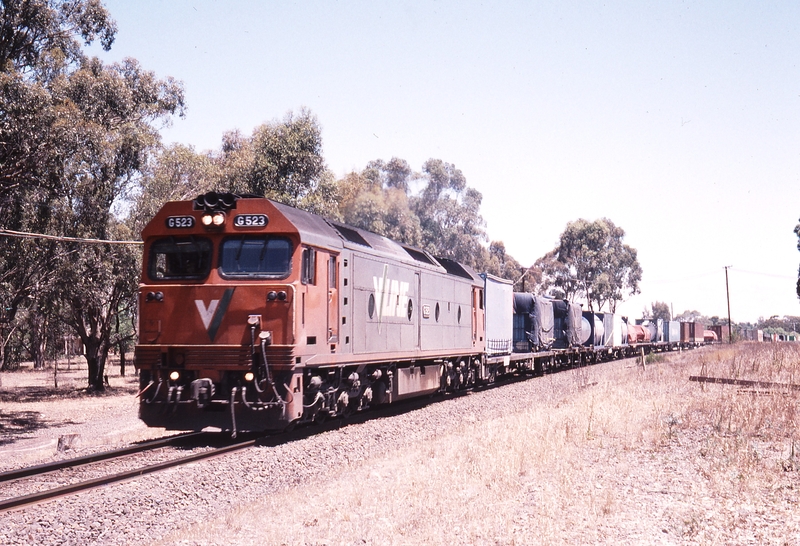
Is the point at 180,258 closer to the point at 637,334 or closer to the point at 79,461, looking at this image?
the point at 79,461

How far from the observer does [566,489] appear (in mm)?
9320

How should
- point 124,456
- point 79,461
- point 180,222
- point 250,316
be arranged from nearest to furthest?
point 79,461 < point 124,456 < point 250,316 < point 180,222

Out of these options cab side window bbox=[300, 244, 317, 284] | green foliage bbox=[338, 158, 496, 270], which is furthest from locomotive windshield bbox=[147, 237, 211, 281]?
green foliage bbox=[338, 158, 496, 270]

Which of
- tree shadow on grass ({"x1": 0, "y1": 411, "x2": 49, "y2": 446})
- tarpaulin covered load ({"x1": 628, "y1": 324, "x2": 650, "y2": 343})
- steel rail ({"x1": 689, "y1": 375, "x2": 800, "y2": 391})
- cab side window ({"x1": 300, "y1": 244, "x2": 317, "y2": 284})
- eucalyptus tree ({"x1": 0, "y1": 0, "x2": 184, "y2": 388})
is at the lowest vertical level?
tree shadow on grass ({"x1": 0, "y1": 411, "x2": 49, "y2": 446})

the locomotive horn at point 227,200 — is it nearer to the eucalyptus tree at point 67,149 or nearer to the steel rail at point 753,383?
the eucalyptus tree at point 67,149

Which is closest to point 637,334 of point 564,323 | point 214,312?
point 564,323

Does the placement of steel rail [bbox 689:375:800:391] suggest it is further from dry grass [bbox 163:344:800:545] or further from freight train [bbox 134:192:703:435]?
freight train [bbox 134:192:703:435]

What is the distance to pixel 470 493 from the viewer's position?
30.6ft

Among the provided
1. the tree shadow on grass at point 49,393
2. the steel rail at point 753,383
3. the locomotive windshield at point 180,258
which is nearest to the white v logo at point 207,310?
the locomotive windshield at point 180,258

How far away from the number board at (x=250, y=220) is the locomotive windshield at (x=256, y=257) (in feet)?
0.72

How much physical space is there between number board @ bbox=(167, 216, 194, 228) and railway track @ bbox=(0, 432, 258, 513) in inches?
161

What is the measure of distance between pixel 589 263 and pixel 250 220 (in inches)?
2982

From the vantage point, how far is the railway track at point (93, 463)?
9.32m

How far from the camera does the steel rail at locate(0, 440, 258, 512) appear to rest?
9.08 metres
